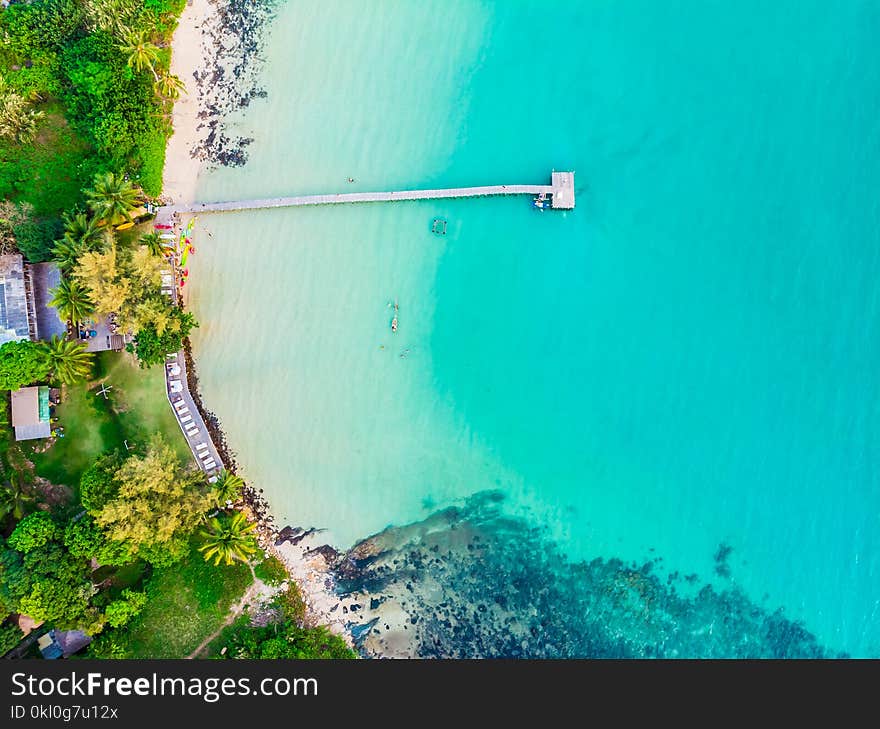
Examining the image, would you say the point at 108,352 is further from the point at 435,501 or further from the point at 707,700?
the point at 707,700

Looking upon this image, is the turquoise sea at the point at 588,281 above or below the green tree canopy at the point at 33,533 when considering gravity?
above

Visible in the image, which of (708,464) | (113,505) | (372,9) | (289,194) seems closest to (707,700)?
(708,464)

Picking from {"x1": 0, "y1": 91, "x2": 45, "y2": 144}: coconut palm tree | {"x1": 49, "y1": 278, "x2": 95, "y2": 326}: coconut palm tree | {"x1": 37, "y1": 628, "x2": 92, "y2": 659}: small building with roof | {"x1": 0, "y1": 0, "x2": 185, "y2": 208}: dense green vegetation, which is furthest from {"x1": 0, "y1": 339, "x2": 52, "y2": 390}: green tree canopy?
{"x1": 37, "y1": 628, "x2": 92, "y2": 659}: small building with roof

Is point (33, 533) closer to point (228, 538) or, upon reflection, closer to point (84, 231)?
point (228, 538)

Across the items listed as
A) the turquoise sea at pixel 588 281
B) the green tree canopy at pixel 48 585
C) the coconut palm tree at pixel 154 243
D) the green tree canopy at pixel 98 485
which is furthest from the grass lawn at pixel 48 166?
the green tree canopy at pixel 48 585

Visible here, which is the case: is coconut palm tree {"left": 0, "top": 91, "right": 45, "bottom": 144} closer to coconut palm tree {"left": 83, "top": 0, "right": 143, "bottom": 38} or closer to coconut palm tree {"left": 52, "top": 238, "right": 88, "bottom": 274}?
coconut palm tree {"left": 83, "top": 0, "right": 143, "bottom": 38}

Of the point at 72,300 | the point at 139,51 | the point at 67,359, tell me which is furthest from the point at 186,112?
the point at 67,359

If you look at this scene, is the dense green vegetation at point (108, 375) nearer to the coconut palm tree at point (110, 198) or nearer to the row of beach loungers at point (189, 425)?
the coconut palm tree at point (110, 198)
